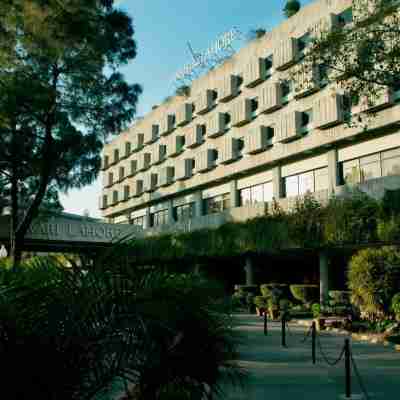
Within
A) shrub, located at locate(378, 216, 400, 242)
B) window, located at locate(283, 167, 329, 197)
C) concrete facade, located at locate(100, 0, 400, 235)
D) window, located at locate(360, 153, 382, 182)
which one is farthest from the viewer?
window, located at locate(283, 167, 329, 197)

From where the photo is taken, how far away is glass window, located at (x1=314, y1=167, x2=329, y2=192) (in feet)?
103

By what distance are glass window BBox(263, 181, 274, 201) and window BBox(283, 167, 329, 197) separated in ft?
4.13

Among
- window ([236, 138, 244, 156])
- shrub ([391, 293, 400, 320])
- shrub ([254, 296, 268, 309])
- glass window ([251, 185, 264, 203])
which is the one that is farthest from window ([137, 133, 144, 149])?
shrub ([391, 293, 400, 320])

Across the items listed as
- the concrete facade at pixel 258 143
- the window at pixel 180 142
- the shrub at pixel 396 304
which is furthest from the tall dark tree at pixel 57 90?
the window at pixel 180 142

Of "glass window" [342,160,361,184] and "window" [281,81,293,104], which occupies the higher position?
"window" [281,81,293,104]

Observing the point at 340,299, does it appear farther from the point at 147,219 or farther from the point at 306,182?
the point at 147,219

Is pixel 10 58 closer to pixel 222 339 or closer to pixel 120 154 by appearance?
pixel 222 339

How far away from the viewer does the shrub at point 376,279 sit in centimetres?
1691

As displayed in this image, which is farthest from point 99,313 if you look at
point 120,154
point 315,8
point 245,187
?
point 120,154

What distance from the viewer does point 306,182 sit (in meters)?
32.8

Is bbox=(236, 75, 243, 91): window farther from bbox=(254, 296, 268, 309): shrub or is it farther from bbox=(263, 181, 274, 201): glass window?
bbox=(254, 296, 268, 309): shrub

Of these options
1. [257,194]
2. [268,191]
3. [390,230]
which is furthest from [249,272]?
[390,230]

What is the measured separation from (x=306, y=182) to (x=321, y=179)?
4.19ft

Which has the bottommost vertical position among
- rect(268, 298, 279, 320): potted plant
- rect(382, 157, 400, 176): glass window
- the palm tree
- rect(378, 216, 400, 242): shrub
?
rect(268, 298, 279, 320): potted plant
